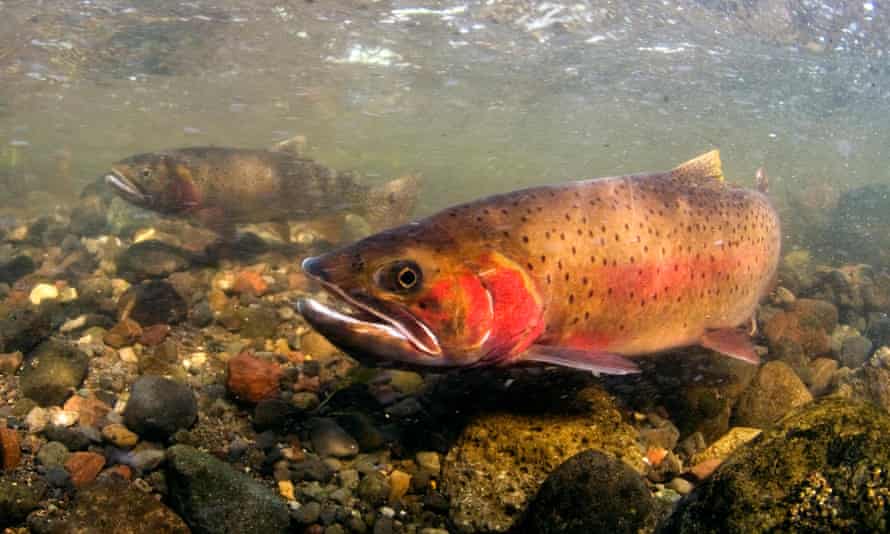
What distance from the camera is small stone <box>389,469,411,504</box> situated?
10.3 feet

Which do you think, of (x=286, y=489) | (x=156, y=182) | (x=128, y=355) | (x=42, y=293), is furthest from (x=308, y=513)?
(x=156, y=182)

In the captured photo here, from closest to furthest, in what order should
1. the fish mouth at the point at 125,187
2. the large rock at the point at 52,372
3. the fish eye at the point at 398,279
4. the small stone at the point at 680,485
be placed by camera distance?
the fish eye at the point at 398,279
the small stone at the point at 680,485
the large rock at the point at 52,372
the fish mouth at the point at 125,187

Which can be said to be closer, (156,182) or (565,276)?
(565,276)

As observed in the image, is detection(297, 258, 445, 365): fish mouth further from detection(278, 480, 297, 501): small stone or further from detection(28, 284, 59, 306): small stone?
detection(28, 284, 59, 306): small stone

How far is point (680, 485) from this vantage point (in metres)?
3.31

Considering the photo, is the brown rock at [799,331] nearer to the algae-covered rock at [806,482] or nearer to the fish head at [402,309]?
the algae-covered rock at [806,482]

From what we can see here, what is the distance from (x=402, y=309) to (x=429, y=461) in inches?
44.9

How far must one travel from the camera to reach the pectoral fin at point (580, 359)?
2.99 meters

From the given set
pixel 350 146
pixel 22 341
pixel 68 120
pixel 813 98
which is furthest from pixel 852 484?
pixel 350 146

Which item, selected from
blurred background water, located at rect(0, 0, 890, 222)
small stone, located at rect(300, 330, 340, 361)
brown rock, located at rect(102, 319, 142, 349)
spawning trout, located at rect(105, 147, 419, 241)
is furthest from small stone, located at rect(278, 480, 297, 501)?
blurred background water, located at rect(0, 0, 890, 222)

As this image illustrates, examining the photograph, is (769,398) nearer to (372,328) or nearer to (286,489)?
(372,328)

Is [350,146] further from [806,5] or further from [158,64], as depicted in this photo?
[806,5]

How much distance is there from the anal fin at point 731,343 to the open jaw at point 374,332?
2.48 metres

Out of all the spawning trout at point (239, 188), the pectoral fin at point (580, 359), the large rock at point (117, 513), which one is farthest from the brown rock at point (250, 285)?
the pectoral fin at point (580, 359)
